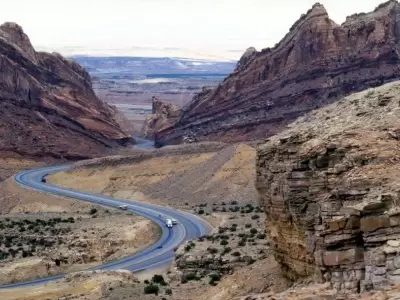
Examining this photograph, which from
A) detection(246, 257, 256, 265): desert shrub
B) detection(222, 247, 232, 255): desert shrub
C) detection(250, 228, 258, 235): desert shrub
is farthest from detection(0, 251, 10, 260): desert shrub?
detection(246, 257, 256, 265): desert shrub

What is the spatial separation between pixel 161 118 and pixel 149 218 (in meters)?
79.6

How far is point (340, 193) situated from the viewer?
17.8 metres

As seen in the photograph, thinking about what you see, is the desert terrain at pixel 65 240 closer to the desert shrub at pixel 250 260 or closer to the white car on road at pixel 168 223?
the white car on road at pixel 168 223

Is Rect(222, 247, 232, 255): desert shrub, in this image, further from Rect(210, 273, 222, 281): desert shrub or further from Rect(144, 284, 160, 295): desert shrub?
Rect(144, 284, 160, 295): desert shrub

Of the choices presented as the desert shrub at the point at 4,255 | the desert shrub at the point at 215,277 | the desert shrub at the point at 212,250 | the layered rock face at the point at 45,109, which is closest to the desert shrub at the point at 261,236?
the desert shrub at the point at 212,250

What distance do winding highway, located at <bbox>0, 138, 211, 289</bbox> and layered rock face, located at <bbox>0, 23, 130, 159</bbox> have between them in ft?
23.3

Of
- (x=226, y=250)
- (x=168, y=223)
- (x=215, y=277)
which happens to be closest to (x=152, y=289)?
(x=215, y=277)

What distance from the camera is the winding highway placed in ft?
180

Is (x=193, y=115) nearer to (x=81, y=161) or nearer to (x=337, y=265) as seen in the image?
(x=81, y=161)

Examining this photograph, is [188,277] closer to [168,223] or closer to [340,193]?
[340,193]

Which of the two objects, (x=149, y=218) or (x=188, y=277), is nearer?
(x=188, y=277)

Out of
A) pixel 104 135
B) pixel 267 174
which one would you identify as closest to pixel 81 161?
pixel 104 135

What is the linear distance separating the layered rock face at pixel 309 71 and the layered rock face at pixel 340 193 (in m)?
91.4

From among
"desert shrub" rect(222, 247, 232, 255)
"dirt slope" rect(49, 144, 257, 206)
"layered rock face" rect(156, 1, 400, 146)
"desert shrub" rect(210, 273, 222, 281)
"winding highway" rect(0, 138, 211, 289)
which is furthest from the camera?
"layered rock face" rect(156, 1, 400, 146)
